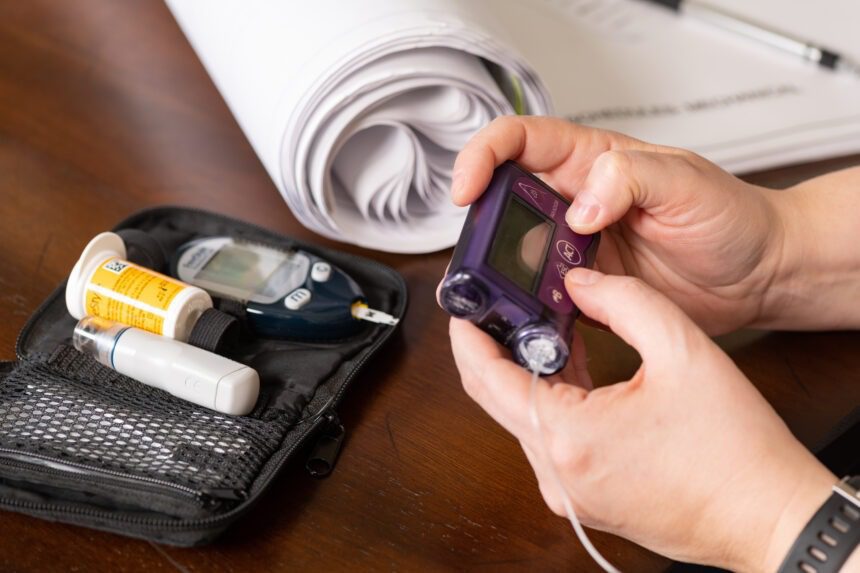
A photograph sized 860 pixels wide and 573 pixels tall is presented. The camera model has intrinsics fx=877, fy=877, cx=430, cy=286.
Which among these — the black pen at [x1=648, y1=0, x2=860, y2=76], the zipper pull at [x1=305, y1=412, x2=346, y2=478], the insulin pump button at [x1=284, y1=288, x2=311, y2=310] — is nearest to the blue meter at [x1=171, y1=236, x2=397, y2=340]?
the insulin pump button at [x1=284, y1=288, x2=311, y2=310]

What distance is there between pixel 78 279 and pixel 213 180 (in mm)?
283

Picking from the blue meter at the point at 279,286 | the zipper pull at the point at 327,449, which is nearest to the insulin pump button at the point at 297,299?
the blue meter at the point at 279,286

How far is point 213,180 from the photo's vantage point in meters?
1.07

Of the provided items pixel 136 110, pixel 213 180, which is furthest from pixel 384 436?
pixel 136 110

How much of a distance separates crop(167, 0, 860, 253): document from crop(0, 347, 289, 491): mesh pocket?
0.28 m

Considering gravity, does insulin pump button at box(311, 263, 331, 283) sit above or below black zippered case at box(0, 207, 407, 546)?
above

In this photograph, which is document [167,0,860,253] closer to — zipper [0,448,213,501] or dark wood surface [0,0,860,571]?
dark wood surface [0,0,860,571]

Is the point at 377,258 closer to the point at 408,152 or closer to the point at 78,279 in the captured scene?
the point at 408,152

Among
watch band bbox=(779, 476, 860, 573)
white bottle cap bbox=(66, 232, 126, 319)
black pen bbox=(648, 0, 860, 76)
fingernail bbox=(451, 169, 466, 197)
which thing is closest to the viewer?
watch band bbox=(779, 476, 860, 573)

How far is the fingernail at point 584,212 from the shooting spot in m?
0.73

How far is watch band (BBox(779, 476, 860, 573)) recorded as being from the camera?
0.60 m

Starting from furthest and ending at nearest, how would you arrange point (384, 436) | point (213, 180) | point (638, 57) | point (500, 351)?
point (638, 57), point (213, 180), point (384, 436), point (500, 351)

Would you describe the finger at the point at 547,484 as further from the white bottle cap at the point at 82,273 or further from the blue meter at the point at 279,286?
the white bottle cap at the point at 82,273

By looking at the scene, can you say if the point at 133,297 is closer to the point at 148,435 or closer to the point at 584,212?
the point at 148,435
